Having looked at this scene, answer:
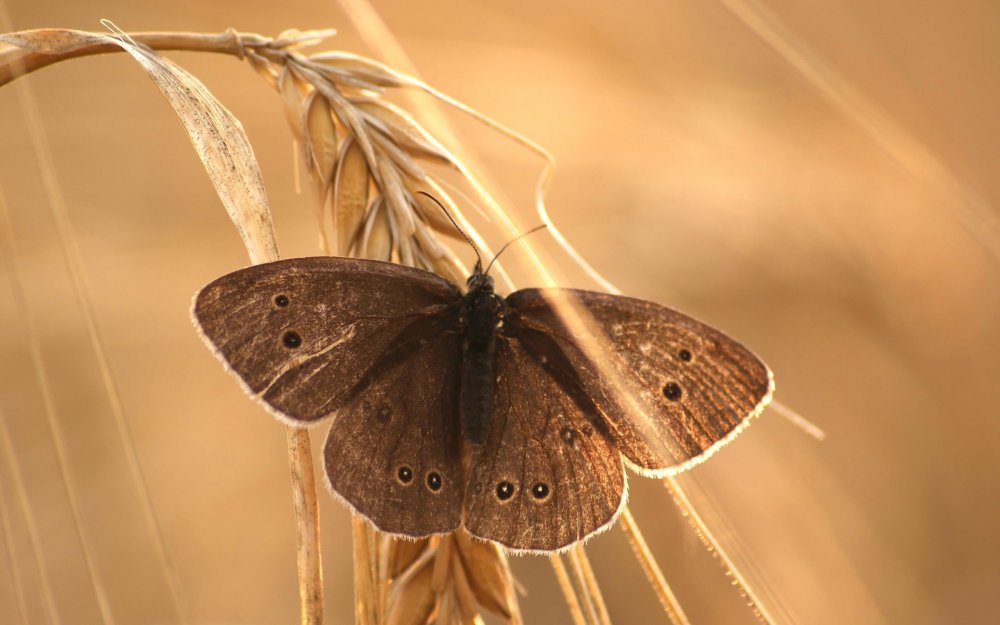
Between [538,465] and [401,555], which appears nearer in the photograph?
[401,555]

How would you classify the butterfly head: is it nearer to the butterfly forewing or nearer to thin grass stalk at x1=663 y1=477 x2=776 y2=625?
the butterfly forewing

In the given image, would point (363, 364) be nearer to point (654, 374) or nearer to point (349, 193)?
point (349, 193)

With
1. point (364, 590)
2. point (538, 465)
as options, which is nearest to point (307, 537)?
point (364, 590)

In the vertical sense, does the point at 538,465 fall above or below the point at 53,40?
below

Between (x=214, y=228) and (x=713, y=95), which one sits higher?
(x=214, y=228)

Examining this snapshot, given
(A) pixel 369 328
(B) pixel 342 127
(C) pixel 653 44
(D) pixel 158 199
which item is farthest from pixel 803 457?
(D) pixel 158 199

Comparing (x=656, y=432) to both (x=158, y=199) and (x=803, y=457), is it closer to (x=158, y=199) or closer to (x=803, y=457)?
(x=803, y=457)
